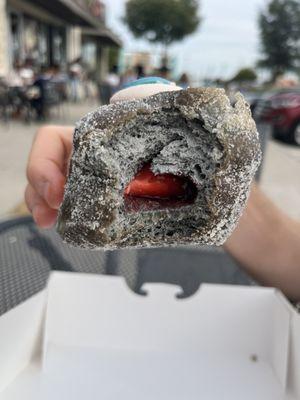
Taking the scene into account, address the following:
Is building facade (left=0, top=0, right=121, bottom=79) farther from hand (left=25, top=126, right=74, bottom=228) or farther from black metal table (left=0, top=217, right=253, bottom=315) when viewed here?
hand (left=25, top=126, right=74, bottom=228)

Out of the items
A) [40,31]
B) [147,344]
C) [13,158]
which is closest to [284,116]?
[13,158]

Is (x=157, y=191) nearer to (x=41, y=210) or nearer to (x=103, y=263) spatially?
(x=41, y=210)

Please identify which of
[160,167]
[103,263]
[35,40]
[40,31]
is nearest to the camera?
[160,167]

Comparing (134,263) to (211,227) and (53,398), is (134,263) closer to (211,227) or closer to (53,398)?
(53,398)

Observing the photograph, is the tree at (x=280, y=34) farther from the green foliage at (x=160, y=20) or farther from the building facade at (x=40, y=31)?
the building facade at (x=40, y=31)

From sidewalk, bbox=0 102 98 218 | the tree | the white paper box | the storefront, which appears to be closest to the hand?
the white paper box

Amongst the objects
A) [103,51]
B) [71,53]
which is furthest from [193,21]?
[71,53]
